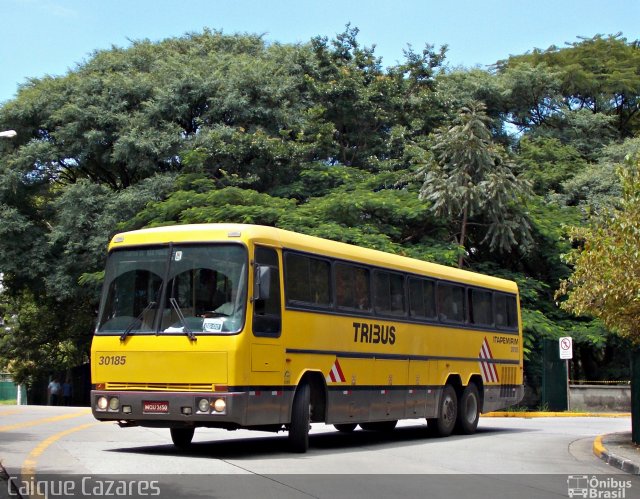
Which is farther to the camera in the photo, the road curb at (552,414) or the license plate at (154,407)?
the road curb at (552,414)

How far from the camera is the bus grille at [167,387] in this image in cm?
1328

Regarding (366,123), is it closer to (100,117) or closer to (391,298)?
(100,117)

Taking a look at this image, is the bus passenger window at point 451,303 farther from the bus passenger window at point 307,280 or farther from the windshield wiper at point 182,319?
the windshield wiper at point 182,319

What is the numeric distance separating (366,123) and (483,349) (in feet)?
63.4

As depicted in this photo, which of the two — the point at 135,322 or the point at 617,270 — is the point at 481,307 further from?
the point at 135,322

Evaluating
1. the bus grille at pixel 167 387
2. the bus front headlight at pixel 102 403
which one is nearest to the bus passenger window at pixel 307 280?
the bus grille at pixel 167 387

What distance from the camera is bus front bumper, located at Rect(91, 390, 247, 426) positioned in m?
13.1

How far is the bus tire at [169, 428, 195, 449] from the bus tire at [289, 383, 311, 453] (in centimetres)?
159

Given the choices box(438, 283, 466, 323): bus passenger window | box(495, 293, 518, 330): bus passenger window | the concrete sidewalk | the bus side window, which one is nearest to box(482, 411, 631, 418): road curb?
box(495, 293, 518, 330): bus passenger window

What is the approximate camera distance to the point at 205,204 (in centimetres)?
3238

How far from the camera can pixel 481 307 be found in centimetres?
2097

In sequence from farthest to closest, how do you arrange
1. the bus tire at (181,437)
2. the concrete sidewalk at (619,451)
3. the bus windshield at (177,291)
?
1. the bus tire at (181,437)
2. the concrete sidewalk at (619,451)
3. the bus windshield at (177,291)

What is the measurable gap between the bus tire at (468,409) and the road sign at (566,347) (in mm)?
11219

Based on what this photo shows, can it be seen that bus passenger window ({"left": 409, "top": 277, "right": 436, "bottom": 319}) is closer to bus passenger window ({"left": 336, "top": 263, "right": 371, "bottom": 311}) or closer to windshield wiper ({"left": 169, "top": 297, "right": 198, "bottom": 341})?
bus passenger window ({"left": 336, "top": 263, "right": 371, "bottom": 311})
